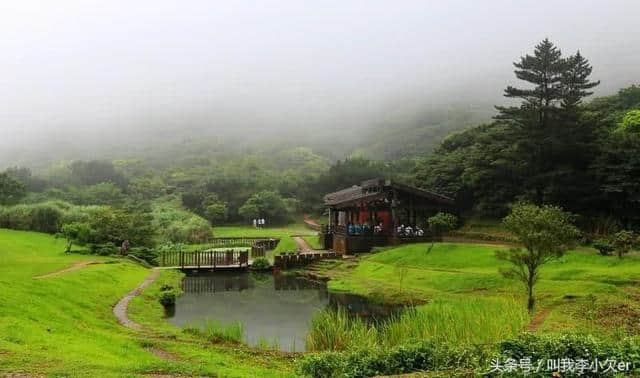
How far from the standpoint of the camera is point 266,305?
2403cm

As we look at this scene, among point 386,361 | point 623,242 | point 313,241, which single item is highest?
point 623,242

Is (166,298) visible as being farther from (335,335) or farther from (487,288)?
(487,288)

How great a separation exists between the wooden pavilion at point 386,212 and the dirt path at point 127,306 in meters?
15.4

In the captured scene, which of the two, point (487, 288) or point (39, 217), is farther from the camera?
point (39, 217)

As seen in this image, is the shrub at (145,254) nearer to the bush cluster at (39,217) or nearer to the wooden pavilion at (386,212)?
the bush cluster at (39,217)

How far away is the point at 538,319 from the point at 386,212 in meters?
26.2

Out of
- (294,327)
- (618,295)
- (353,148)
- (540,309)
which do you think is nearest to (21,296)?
(294,327)

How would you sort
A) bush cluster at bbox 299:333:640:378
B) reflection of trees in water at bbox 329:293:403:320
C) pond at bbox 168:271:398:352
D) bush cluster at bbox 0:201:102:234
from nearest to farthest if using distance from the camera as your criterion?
bush cluster at bbox 299:333:640:378
pond at bbox 168:271:398:352
reflection of trees in water at bbox 329:293:403:320
bush cluster at bbox 0:201:102:234

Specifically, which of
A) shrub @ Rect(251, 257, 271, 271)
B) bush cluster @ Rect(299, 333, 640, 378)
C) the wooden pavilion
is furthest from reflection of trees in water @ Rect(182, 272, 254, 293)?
bush cluster @ Rect(299, 333, 640, 378)

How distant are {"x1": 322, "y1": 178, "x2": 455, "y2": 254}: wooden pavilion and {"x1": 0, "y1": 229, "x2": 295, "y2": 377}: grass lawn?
1752 cm

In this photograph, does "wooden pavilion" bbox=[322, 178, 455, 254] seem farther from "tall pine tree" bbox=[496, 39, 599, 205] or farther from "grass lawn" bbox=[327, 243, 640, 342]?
"tall pine tree" bbox=[496, 39, 599, 205]

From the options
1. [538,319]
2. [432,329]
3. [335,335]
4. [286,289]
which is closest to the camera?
[432,329]

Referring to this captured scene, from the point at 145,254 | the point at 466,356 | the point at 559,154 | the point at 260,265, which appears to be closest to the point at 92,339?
the point at 466,356

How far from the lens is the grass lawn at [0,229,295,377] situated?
10045 mm
